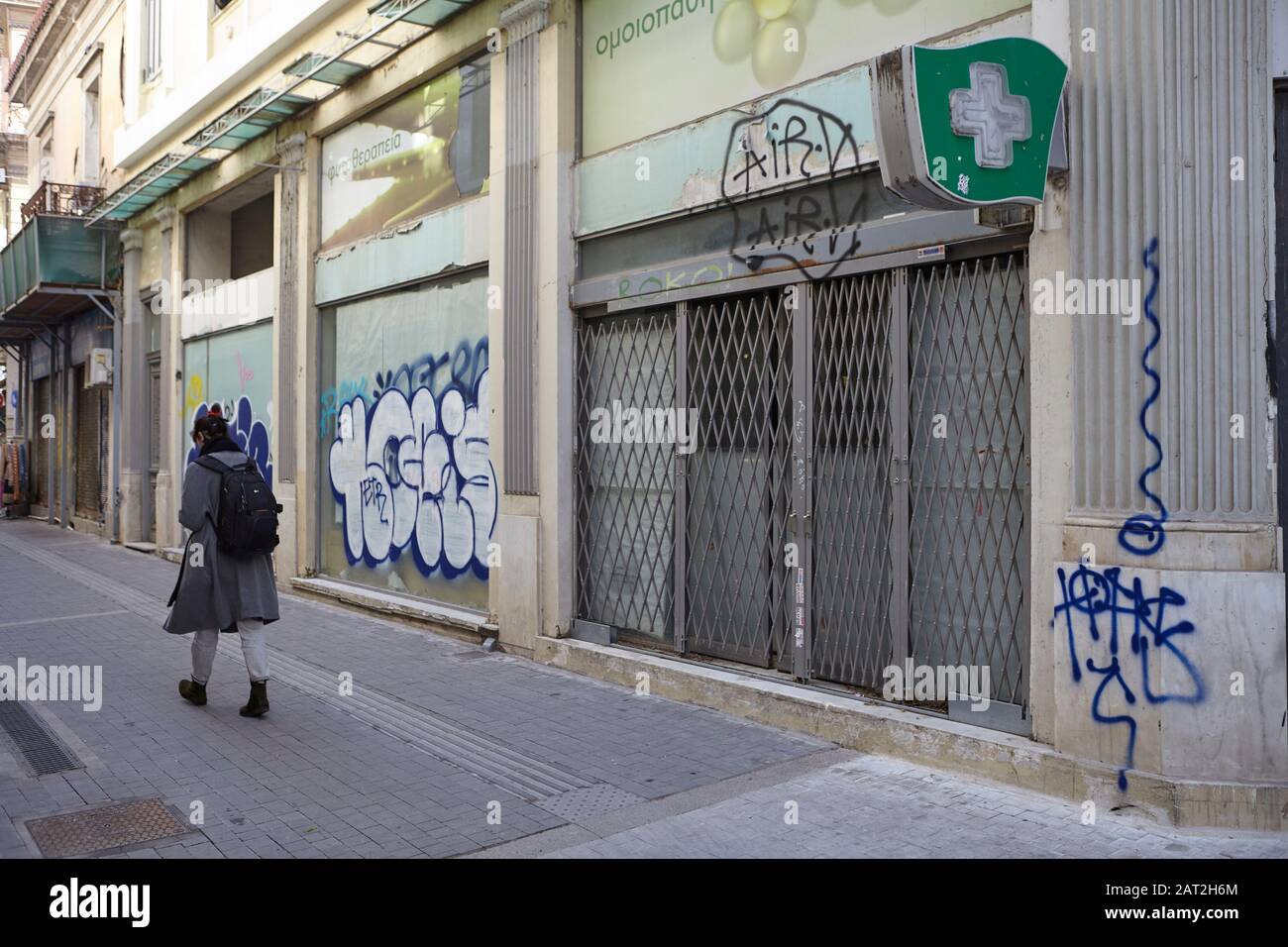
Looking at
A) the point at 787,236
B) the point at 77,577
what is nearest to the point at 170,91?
the point at 77,577

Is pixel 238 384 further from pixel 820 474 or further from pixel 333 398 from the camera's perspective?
pixel 820 474

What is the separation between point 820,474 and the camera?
6699 mm

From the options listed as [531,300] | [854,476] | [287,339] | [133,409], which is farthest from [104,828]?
[133,409]

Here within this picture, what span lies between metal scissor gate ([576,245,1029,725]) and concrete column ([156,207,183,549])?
402 inches

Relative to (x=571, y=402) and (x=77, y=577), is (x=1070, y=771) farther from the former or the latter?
(x=77, y=577)

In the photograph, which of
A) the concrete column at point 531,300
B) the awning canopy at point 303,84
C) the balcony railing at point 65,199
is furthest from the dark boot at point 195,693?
the balcony railing at point 65,199

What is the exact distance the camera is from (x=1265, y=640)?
4.80 meters

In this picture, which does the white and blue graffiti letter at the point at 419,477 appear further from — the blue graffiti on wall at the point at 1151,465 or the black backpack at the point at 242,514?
the blue graffiti on wall at the point at 1151,465

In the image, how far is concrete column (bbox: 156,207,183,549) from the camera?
1641 cm

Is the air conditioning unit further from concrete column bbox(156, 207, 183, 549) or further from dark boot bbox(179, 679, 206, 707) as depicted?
dark boot bbox(179, 679, 206, 707)

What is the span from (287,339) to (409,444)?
2.89 m

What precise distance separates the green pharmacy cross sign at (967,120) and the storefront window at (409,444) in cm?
532

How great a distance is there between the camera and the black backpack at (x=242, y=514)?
6.62 m
